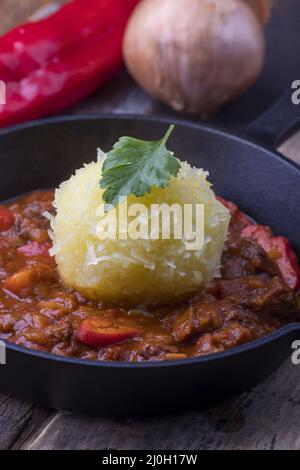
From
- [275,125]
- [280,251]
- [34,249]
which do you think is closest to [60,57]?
[275,125]

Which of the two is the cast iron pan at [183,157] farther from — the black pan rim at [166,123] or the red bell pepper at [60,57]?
the red bell pepper at [60,57]

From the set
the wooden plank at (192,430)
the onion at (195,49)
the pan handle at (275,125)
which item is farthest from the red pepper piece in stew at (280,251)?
the onion at (195,49)

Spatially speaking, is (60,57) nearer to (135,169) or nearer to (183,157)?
(183,157)

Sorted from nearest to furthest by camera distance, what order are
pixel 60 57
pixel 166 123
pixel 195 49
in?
pixel 166 123 → pixel 195 49 → pixel 60 57

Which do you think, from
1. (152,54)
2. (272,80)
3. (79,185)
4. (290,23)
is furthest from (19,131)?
(290,23)

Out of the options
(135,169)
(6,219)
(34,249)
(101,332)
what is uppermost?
(135,169)

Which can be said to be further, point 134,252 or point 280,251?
point 280,251

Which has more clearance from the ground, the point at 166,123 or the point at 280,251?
the point at 166,123
